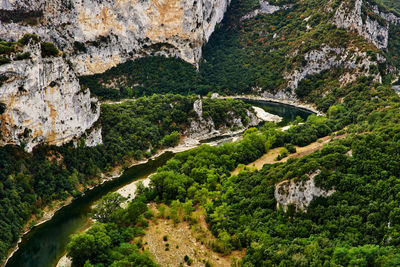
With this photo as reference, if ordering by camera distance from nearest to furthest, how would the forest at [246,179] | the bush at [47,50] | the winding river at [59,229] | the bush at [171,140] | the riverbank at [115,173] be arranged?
the forest at [246,179], the winding river at [59,229], the riverbank at [115,173], the bush at [47,50], the bush at [171,140]

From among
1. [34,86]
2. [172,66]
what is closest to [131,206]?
[34,86]

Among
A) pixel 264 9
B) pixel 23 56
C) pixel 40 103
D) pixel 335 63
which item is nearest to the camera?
pixel 23 56

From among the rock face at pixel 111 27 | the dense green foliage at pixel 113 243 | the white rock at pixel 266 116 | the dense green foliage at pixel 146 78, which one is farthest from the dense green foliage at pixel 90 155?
the rock face at pixel 111 27

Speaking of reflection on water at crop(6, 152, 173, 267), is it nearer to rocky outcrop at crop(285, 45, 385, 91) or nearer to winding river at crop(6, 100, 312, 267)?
winding river at crop(6, 100, 312, 267)

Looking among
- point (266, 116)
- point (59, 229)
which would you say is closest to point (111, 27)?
point (266, 116)

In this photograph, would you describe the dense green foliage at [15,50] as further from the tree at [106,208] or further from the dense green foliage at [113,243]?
the dense green foliage at [113,243]

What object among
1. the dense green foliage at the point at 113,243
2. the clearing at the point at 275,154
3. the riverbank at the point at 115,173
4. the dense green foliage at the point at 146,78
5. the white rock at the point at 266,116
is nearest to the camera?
the dense green foliage at the point at 113,243

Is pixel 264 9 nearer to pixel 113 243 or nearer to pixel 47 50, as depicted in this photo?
pixel 47 50

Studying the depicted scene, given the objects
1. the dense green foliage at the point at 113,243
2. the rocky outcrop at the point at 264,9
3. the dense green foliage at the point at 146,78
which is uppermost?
the rocky outcrop at the point at 264,9
